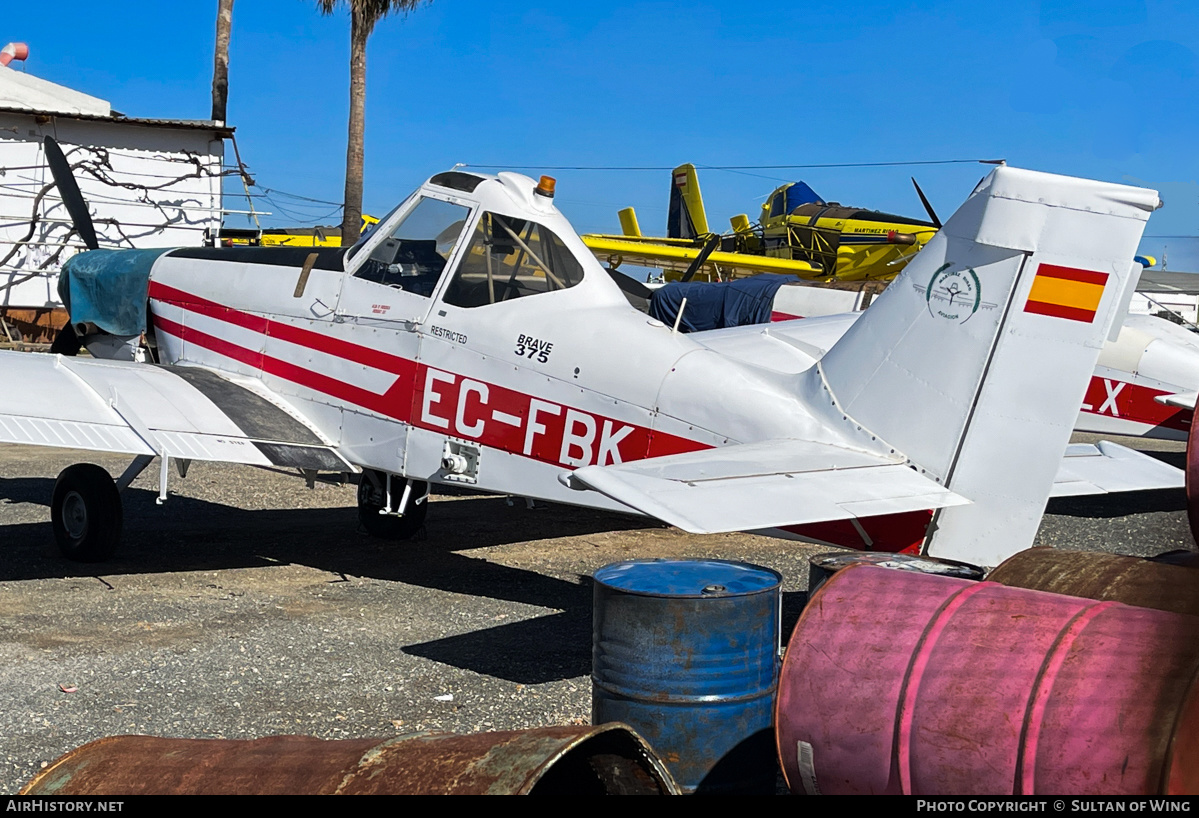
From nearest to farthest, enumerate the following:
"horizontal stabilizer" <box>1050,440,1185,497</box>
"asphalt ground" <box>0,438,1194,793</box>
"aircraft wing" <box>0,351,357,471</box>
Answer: "asphalt ground" <box>0,438,1194,793</box> → "horizontal stabilizer" <box>1050,440,1185,497</box> → "aircraft wing" <box>0,351,357,471</box>

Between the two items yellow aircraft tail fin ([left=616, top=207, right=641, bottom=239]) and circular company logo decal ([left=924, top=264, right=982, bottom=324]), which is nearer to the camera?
circular company logo decal ([left=924, top=264, right=982, bottom=324])

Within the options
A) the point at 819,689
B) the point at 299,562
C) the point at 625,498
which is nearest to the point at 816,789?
the point at 819,689

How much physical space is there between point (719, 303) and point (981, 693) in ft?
41.2

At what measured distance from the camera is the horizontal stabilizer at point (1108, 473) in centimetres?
621

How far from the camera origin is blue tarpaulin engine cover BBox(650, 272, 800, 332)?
15.1 meters

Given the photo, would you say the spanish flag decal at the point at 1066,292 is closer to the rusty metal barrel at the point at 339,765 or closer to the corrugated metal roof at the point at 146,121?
the rusty metal barrel at the point at 339,765

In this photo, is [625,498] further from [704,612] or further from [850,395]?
[850,395]

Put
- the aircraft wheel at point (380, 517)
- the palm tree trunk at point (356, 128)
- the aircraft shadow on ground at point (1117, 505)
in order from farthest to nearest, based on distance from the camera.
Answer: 1. the palm tree trunk at point (356, 128)
2. the aircraft shadow on ground at point (1117, 505)
3. the aircraft wheel at point (380, 517)

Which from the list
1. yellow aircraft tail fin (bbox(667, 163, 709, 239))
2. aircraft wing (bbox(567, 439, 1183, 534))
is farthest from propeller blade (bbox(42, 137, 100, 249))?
yellow aircraft tail fin (bbox(667, 163, 709, 239))

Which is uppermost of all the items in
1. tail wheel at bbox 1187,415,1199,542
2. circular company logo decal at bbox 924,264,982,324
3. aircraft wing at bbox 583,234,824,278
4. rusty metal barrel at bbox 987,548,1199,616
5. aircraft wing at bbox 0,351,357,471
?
circular company logo decal at bbox 924,264,982,324

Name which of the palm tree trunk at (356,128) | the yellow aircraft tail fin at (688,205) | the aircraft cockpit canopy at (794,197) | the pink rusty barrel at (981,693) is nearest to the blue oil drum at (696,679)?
the pink rusty barrel at (981,693)

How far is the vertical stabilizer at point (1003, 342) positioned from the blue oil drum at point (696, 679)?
1885 mm

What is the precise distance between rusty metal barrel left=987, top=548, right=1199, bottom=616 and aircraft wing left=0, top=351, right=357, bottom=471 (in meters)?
4.96

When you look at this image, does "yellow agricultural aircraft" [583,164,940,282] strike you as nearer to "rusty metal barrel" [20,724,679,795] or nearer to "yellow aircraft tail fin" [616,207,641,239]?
"yellow aircraft tail fin" [616,207,641,239]
